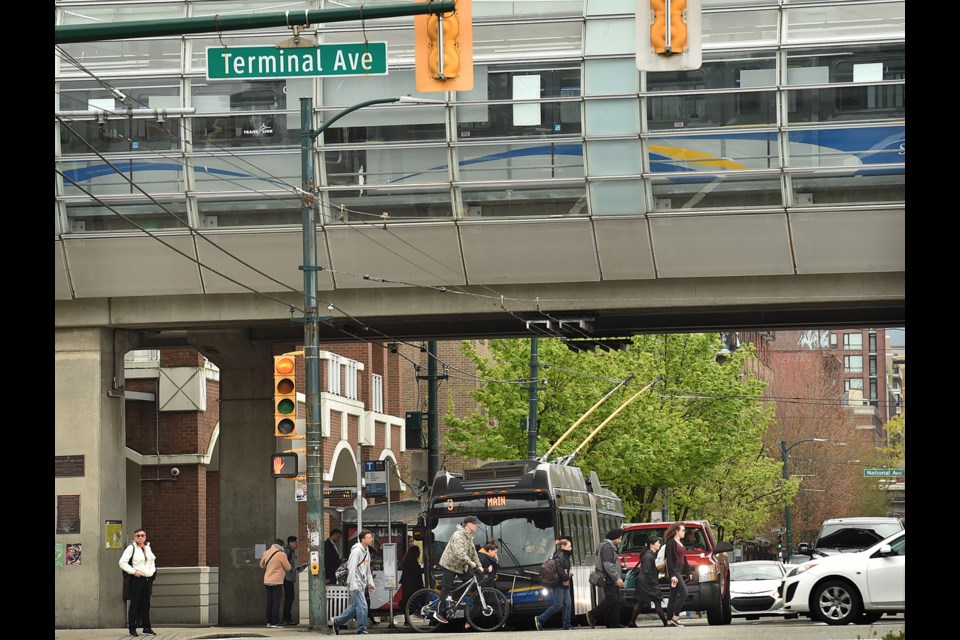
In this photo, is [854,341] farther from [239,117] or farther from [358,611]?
[358,611]

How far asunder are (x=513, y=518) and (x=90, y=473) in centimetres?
893

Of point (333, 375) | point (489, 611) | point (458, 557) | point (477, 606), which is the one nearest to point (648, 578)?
point (489, 611)

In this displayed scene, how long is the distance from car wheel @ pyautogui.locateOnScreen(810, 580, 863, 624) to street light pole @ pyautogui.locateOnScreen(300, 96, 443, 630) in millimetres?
7762

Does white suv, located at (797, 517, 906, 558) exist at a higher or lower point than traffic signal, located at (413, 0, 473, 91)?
lower

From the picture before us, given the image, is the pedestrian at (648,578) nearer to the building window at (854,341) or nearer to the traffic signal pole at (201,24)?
the traffic signal pole at (201,24)

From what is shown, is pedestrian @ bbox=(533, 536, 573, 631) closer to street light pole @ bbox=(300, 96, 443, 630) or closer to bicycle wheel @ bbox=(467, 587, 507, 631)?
bicycle wheel @ bbox=(467, 587, 507, 631)

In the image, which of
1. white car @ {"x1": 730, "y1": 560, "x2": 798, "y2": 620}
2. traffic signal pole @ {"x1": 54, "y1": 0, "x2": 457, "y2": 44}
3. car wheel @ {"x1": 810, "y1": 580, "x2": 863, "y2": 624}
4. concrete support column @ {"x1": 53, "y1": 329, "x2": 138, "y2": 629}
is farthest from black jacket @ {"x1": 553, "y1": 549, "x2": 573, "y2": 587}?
traffic signal pole @ {"x1": 54, "y1": 0, "x2": 457, "y2": 44}

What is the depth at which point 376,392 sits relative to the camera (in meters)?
52.8

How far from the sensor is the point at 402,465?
5609cm

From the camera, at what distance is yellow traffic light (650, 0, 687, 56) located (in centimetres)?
1299
